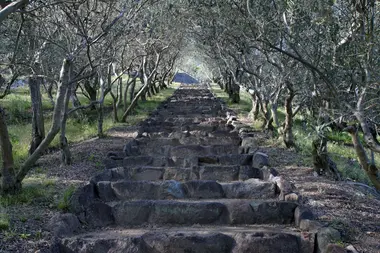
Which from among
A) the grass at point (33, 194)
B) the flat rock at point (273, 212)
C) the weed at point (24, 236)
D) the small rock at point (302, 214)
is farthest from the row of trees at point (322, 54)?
the grass at point (33, 194)

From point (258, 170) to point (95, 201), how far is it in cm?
348

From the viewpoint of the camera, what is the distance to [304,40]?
34.6 ft

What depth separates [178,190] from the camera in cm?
851

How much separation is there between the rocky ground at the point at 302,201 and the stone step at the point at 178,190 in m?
0.52

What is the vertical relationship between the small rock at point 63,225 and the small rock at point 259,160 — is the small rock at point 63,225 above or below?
below

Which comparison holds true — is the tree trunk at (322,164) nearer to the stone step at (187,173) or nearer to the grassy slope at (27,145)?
the stone step at (187,173)

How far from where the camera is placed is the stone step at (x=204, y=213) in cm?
745

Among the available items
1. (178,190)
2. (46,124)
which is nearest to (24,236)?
(178,190)

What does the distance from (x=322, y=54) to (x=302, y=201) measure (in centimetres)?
295

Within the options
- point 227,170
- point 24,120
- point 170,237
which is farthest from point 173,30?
point 170,237

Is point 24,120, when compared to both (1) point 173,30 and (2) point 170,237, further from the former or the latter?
(2) point 170,237

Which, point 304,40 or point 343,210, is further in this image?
point 304,40

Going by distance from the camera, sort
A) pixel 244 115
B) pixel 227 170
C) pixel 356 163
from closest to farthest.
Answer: pixel 227 170
pixel 356 163
pixel 244 115

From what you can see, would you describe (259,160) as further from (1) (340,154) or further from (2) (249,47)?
(1) (340,154)
